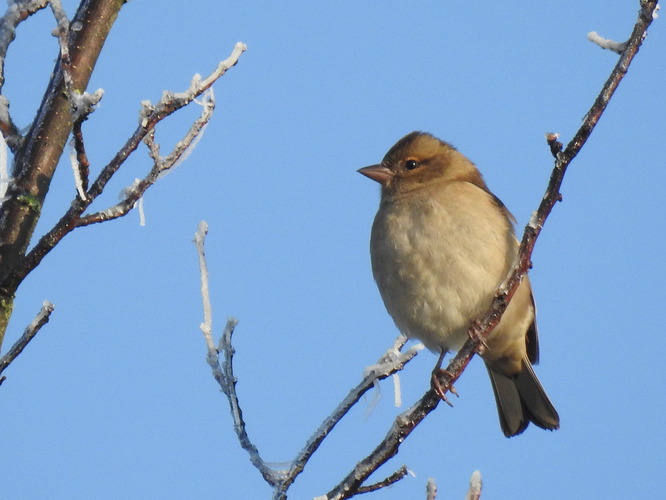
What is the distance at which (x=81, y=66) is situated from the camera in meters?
3.52

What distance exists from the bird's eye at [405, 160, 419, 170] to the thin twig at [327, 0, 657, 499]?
244 cm

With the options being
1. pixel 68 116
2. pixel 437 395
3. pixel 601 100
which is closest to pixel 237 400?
pixel 437 395

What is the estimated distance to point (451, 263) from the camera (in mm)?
5477

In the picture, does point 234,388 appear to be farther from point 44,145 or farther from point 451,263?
point 451,263

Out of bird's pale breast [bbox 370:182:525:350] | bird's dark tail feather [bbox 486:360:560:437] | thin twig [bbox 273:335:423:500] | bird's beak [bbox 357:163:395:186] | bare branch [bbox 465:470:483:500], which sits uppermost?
bird's beak [bbox 357:163:395:186]

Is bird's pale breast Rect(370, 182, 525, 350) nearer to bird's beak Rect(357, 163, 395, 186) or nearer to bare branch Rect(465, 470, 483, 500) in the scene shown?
bird's beak Rect(357, 163, 395, 186)

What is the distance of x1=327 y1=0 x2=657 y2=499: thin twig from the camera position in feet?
10.1

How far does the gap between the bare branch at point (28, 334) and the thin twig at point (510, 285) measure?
1.18 meters

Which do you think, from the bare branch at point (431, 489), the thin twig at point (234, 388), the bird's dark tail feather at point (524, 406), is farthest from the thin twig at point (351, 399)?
the bird's dark tail feather at point (524, 406)

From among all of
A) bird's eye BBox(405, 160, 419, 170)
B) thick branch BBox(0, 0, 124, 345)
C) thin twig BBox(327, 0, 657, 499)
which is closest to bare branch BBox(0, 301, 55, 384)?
thick branch BBox(0, 0, 124, 345)

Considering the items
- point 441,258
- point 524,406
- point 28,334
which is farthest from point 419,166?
point 28,334

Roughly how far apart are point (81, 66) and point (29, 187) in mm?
550

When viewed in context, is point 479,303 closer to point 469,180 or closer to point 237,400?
point 469,180

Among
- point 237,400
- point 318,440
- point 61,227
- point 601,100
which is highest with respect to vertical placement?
point 601,100
